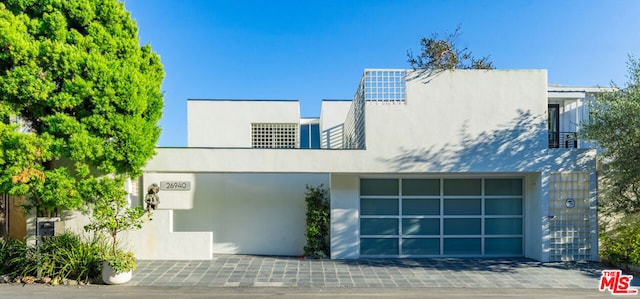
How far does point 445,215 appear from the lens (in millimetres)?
10688

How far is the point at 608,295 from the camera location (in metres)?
7.22

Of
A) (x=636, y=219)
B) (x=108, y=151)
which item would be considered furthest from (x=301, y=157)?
(x=636, y=219)

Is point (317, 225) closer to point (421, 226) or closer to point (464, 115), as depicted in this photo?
point (421, 226)

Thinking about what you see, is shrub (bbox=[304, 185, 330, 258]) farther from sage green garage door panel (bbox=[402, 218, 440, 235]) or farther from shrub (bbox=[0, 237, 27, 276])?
shrub (bbox=[0, 237, 27, 276])

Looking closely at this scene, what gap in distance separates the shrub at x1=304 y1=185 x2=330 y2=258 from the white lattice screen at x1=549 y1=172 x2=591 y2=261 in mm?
6292

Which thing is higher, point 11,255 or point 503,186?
point 503,186

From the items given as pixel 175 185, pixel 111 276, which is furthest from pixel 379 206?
pixel 111 276

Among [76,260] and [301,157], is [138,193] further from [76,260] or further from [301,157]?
[301,157]

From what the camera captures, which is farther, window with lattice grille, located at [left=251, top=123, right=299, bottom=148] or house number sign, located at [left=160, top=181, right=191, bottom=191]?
window with lattice grille, located at [left=251, top=123, right=299, bottom=148]

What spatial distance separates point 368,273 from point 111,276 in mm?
5818

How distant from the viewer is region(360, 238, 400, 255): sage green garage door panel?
10.5 m

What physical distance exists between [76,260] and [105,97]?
3.72 meters

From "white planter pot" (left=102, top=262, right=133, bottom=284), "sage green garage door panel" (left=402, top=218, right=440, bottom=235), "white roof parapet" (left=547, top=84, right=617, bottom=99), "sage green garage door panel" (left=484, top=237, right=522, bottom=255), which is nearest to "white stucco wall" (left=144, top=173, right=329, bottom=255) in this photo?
"sage green garage door panel" (left=402, top=218, right=440, bottom=235)

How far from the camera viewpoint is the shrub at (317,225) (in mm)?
10383
